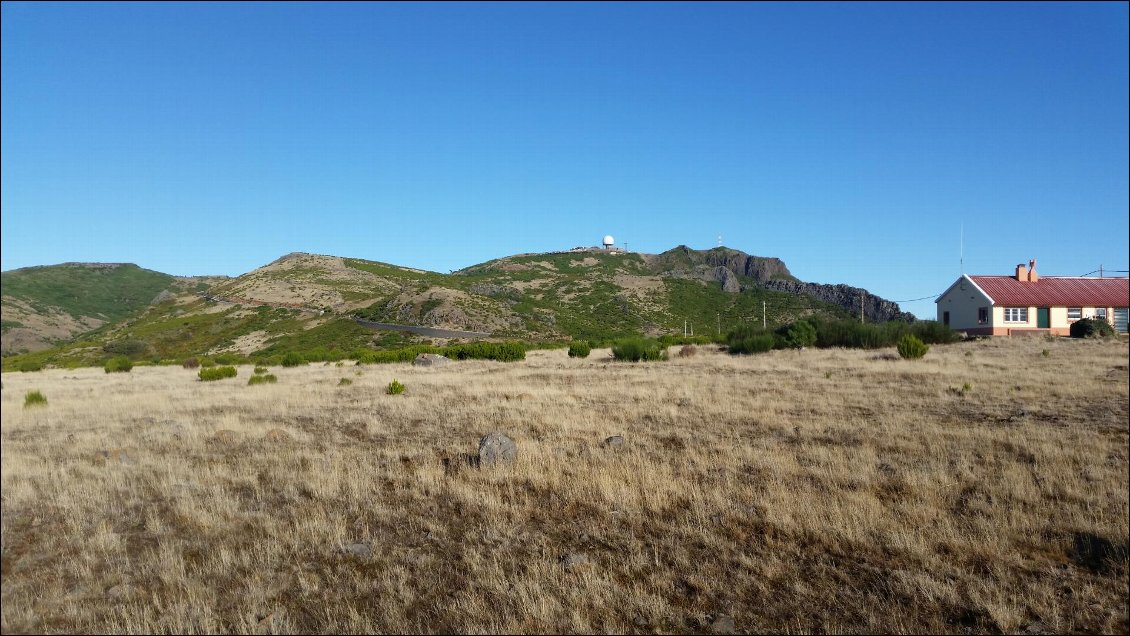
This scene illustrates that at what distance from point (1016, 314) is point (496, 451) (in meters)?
45.3

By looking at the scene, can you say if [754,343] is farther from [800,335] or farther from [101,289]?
[101,289]

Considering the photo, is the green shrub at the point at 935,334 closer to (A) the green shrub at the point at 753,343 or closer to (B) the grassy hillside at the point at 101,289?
(A) the green shrub at the point at 753,343

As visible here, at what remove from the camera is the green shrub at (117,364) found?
451 centimetres

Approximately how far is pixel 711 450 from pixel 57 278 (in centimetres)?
998

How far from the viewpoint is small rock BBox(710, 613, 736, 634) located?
15.9 feet

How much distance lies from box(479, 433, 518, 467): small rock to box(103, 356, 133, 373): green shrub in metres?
6.09

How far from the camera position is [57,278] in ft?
15.8

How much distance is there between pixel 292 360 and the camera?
119 feet

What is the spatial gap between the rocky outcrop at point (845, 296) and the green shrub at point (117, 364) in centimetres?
11182

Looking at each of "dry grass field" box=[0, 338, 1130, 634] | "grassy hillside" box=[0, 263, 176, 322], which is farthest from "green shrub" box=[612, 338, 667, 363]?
"grassy hillside" box=[0, 263, 176, 322]

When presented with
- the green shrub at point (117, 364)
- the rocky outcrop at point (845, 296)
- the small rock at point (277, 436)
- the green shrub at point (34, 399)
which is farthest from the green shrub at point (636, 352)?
the rocky outcrop at point (845, 296)

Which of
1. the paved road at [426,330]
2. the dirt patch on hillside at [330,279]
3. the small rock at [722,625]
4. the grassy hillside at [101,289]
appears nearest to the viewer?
the grassy hillside at [101,289]

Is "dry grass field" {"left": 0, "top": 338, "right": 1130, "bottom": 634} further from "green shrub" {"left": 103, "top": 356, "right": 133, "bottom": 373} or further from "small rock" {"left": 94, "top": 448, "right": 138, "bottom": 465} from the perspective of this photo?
"green shrub" {"left": 103, "top": 356, "right": 133, "bottom": 373}

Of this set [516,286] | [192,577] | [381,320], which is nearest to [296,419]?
[192,577]
